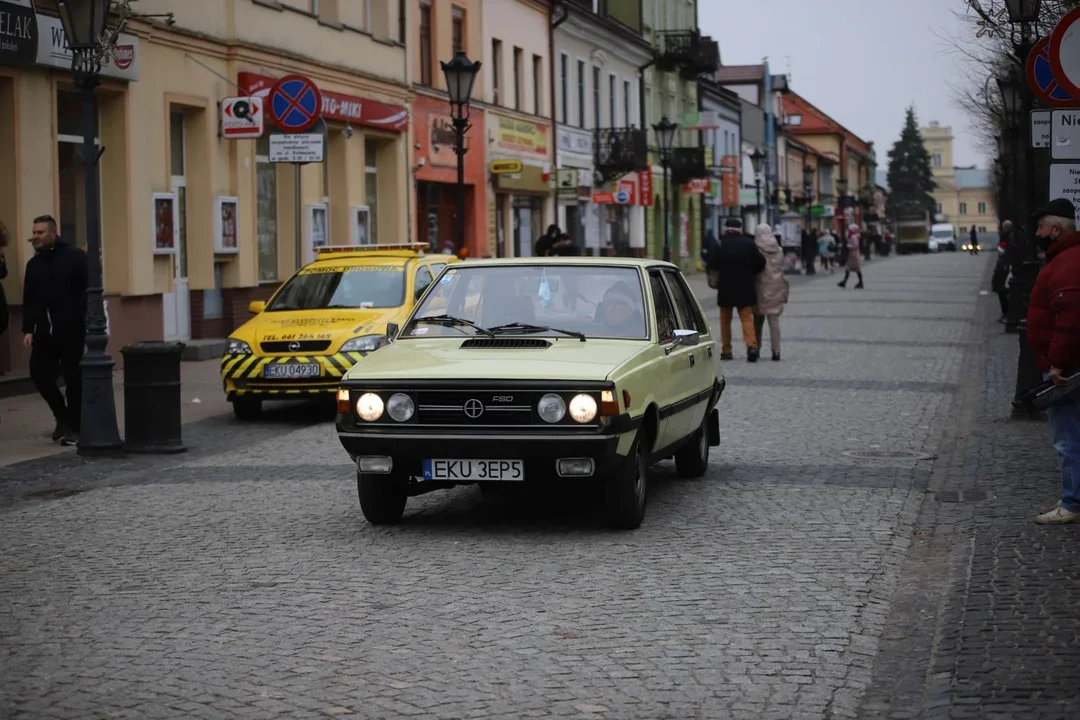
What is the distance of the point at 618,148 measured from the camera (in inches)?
2005

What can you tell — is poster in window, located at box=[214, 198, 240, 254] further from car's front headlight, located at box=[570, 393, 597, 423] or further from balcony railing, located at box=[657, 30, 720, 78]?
balcony railing, located at box=[657, 30, 720, 78]

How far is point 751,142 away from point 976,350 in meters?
65.2

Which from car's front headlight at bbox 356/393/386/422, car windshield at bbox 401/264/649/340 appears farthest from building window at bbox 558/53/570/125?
car's front headlight at bbox 356/393/386/422

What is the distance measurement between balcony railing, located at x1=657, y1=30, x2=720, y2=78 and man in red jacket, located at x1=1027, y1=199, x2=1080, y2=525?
52.3 m

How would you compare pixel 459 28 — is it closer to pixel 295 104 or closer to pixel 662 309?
pixel 295 104

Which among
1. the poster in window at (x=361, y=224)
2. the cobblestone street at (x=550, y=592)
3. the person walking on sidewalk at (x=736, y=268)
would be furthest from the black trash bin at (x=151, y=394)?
the poster in window at (x=361, y=224)

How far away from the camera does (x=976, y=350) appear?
24.3m

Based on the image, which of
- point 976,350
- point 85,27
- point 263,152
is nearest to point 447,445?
point 85,27

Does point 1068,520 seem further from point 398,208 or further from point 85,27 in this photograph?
point 398,208

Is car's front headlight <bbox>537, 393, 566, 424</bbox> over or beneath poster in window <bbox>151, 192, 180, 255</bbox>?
beneath

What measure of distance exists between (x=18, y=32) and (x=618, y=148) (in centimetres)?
3317

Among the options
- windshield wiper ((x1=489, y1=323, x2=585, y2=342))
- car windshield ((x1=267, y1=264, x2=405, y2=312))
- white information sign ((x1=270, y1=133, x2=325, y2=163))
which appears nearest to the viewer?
windshield wiper ((x1=489, y1=323, x2=585, y2=342))

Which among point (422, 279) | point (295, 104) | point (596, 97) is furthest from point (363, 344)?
point (596, 97)

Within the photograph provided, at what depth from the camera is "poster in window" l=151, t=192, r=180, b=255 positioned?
23.5 metres
